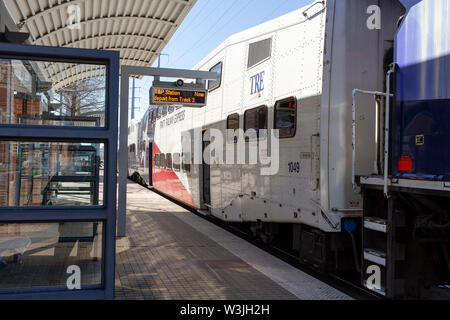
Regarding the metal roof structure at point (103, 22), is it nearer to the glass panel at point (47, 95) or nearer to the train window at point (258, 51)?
the train window at point (258, 51)

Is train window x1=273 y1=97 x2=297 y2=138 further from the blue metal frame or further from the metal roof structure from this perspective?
the metal roof structure

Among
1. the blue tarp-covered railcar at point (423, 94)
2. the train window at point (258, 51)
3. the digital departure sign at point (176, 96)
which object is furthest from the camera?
the digital departure sign at point (176, 96)

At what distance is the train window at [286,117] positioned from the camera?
709 cm

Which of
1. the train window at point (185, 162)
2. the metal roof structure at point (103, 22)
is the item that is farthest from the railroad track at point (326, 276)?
the metal roof structure at point (103, 22)

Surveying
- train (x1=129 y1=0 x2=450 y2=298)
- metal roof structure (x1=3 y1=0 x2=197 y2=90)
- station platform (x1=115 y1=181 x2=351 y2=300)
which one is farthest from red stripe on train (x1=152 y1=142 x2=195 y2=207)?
train (x1=129 y1=0 x2=450 y2=298)

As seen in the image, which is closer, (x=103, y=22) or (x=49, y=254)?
(x=49, y=254)

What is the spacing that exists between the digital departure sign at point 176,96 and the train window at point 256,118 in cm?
204

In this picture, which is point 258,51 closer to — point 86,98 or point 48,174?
point 86,98

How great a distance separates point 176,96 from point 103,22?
11.6 ft

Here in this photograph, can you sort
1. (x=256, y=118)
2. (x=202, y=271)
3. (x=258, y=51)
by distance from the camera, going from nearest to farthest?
(x=202, y=271), (x=256, y=118), (x=258, y=51)

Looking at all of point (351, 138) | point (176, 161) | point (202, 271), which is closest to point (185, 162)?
point (176, 161)

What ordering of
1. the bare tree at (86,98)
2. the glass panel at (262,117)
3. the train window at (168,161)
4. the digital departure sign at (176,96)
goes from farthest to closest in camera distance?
the train window at (168,161) → the digital departure sign at (176,96) → the glass panel at (262,117) → the bare tree at (86,98)

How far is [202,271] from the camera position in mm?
6875
